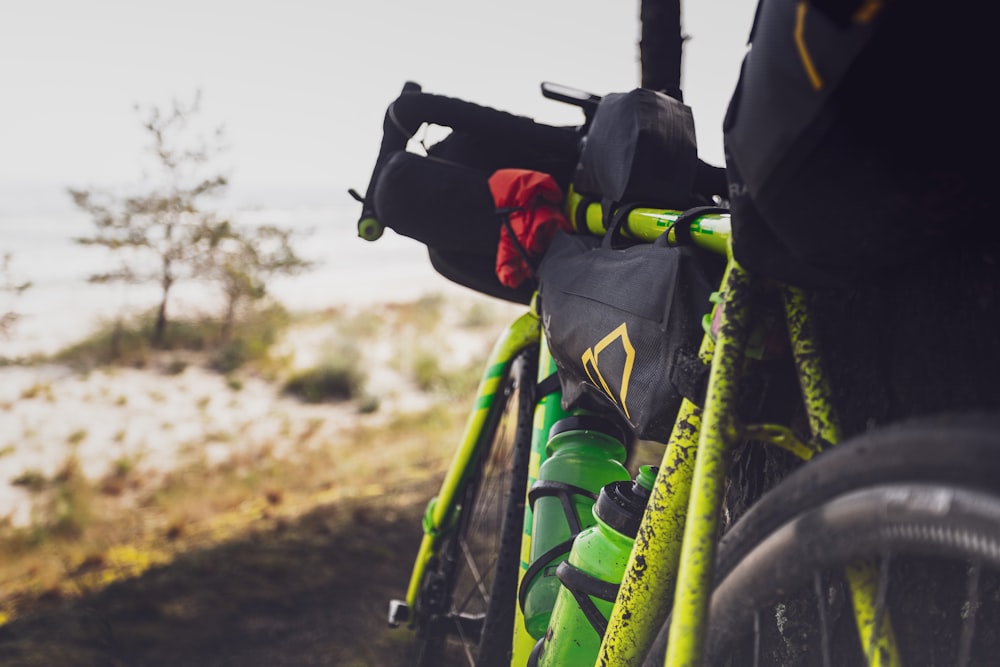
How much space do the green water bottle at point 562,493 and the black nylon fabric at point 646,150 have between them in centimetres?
51

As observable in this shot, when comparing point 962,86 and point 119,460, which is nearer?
point 962,86

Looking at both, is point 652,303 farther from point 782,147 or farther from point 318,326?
point 318,326

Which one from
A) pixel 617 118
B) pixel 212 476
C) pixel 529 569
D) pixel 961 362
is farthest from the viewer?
pixel 212 476

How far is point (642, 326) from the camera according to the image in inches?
36.1

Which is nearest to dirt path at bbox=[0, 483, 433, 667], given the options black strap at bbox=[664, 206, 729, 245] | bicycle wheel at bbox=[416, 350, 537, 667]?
bicycle wheel at bbox=[416, 350, 537, 667]

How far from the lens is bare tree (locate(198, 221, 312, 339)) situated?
8.31 metres

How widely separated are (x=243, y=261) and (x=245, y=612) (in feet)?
21.6

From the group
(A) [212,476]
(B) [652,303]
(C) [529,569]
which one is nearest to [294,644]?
(C) [529,569]

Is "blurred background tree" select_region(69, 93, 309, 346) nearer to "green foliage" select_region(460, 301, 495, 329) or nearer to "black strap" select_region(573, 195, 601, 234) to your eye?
"green foliage" select_region(460, 301, 495, 329)

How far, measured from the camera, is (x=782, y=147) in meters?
0.54

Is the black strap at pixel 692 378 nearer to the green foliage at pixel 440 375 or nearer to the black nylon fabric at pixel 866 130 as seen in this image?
the black nylon fabric at pixel 866 130

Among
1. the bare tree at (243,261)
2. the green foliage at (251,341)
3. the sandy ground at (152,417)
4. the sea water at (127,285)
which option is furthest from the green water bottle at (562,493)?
the bare tree at (243,261)

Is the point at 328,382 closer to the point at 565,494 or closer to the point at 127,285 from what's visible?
the point at 127,285

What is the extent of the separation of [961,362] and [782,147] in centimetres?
33
